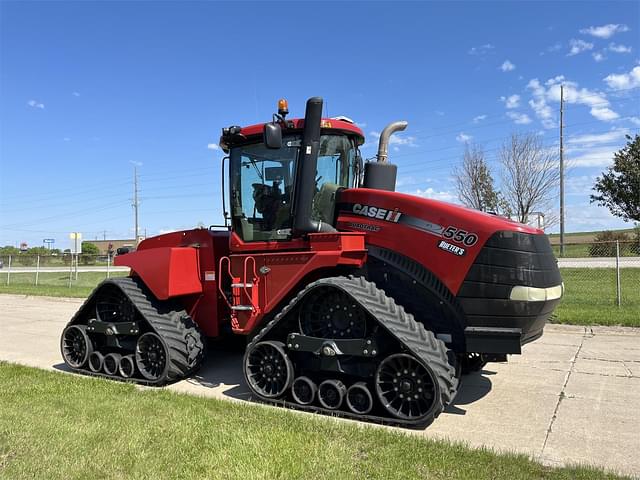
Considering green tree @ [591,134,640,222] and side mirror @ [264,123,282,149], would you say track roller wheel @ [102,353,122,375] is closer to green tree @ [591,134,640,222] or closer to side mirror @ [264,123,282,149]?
side mirror @ [264,123,282,149]

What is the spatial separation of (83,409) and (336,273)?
2681mm

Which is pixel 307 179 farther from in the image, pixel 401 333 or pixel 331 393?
pixel 331 393

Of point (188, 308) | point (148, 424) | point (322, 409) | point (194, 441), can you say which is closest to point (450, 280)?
point (322, 409)

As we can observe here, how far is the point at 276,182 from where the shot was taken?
5512 mm

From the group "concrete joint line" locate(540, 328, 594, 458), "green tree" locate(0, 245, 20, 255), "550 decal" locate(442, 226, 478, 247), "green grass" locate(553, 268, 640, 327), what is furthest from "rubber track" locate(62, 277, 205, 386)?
"green tree" locate(0, 245, 20, 255)

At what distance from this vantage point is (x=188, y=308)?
20.8ft

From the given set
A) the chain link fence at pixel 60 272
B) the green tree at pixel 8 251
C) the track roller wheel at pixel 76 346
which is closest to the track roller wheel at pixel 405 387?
the track roller wheel at pixel 76 346

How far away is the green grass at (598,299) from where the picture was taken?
9.07 meters

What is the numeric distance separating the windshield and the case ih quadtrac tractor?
15 millimetres

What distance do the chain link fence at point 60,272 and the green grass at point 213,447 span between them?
11233 mm

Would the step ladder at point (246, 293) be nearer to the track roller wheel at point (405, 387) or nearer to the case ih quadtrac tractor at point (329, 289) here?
the case ih quadtrac tractor at point (329, 289)

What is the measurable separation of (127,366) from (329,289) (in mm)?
2930

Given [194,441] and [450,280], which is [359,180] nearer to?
[450,280]

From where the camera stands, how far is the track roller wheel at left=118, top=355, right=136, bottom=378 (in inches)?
238
